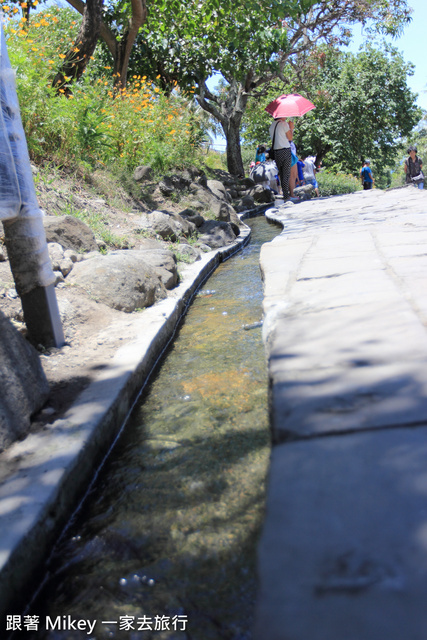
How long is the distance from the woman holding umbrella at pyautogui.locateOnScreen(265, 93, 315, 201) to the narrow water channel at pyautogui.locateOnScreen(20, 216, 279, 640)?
27.3ft

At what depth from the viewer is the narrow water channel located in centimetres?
125

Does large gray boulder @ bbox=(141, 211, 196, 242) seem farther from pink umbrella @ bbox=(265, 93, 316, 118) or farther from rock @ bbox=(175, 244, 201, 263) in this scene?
pink umbrella @ bbox=(265, 93, 316, 118)

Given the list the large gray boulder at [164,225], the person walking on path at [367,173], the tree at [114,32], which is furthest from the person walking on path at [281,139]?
the person walking on path at [367,173]

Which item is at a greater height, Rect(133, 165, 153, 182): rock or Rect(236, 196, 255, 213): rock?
Rect(133, 165, 153, 182): rock

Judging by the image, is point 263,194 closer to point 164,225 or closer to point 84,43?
point 84,43

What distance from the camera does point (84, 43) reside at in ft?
27.3

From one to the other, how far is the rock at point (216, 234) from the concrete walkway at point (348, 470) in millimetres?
4621

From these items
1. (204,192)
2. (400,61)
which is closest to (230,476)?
(204,192)

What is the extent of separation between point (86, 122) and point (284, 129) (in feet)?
16.1

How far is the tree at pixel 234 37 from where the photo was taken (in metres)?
13.4

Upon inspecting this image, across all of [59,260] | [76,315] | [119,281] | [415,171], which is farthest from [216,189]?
[76,315]

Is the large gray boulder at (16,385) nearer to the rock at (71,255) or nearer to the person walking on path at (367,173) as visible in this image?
the rock at (71,255)

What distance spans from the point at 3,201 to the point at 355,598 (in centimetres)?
212

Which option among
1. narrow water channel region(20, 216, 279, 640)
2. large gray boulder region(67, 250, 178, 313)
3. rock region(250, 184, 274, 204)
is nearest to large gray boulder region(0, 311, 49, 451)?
narrow water channel region(20, 216, 279, 640)
